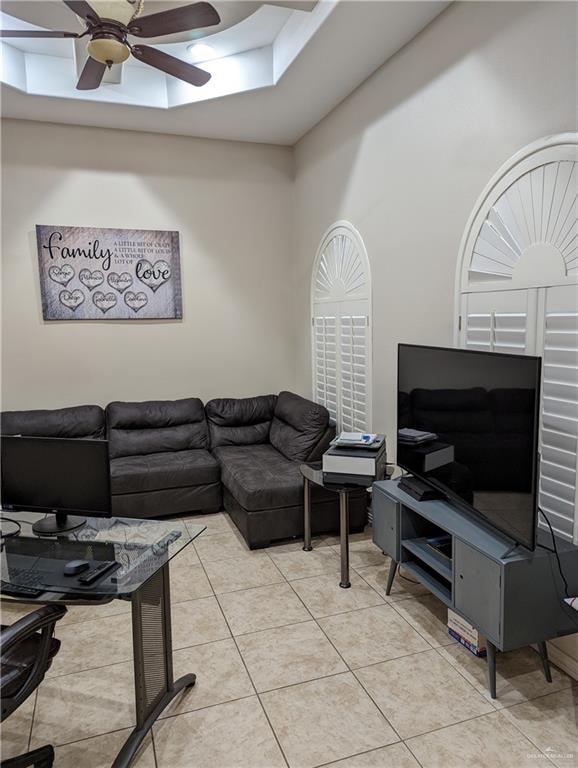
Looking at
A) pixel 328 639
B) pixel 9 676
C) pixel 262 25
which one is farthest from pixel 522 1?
pixel 9 676

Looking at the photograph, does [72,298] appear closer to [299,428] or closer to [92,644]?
[299,428]

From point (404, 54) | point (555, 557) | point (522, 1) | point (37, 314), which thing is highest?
point (404, 54)

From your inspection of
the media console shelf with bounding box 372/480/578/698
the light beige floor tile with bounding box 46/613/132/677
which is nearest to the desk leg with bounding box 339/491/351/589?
the media console shelf with bounding box 372/480/578/698

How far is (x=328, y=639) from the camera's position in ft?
8.35

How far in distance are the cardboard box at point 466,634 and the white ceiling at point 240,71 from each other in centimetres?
301

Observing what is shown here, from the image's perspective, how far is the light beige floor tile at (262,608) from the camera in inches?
106

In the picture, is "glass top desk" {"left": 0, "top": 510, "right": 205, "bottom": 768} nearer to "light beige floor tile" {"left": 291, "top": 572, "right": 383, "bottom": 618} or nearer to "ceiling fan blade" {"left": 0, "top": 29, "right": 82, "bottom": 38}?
"light beige floor tile" {"left": 291, "top": 572, "right": 383, "bottom": 618}

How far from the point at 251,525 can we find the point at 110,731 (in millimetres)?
1583

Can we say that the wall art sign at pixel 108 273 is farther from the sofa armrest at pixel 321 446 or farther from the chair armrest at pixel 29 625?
the chair armrest at pixel 29 625

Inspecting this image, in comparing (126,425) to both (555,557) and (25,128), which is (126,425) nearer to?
(25,128)

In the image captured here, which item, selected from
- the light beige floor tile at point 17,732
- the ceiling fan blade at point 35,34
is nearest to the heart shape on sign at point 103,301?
the ceiling fan blade at point 35,34

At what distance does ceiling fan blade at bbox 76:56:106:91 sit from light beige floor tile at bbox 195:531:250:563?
2899mm


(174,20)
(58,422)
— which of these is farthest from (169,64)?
(58,422)

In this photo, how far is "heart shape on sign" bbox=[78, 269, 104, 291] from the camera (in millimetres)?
4496
